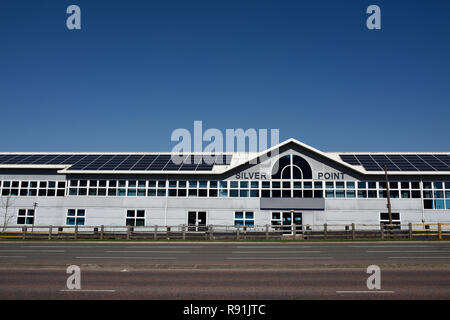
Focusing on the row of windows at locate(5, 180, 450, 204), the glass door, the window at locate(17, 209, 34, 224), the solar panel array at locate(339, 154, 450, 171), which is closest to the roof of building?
the solar panel array at locate(339, 154, 450, 171)

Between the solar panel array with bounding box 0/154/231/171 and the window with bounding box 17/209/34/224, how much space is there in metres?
5.10

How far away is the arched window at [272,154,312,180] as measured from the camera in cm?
3381

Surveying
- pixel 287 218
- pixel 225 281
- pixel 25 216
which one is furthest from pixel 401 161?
pixel 25 216

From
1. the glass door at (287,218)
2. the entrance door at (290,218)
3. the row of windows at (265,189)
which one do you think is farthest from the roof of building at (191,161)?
the entrance door at (290,218)

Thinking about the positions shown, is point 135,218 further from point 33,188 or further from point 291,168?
point 291,168

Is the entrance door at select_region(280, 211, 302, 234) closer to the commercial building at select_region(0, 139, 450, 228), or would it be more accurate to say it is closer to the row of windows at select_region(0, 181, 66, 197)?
the commercial building at select_region(0, 139, 450, 228)

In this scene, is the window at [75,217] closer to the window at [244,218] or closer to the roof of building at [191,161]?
the roof of building at [191,161]

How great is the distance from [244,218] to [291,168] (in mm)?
6918

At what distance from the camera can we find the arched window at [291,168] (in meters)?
33.8

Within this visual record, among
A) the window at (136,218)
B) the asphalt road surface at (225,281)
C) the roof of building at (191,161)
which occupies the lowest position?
the asphalt road surface at (225,281)

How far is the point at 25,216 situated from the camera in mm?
34812

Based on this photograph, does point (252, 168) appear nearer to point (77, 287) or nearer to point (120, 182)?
point (120, 182)

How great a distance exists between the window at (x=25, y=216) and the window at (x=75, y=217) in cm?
439
